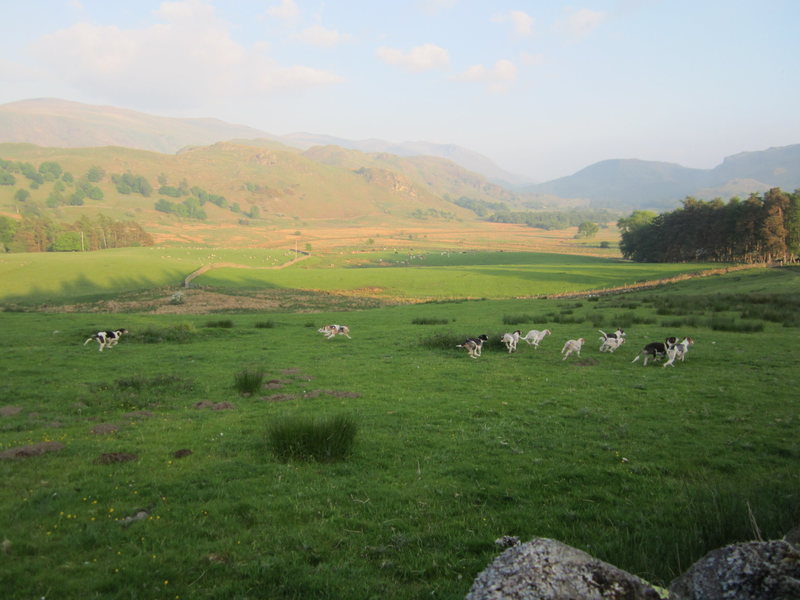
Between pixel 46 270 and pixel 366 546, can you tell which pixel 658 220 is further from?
pixel 46 270

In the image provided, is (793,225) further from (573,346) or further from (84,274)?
(84,274)

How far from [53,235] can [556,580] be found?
157 m

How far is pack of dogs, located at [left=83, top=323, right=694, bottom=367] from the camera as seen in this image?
1864cm

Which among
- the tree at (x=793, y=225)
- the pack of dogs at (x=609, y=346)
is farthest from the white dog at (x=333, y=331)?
the tree at (x=793, y=225)

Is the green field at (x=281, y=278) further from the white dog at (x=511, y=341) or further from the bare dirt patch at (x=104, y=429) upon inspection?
the bare dirt patch at (x=104, y=429)

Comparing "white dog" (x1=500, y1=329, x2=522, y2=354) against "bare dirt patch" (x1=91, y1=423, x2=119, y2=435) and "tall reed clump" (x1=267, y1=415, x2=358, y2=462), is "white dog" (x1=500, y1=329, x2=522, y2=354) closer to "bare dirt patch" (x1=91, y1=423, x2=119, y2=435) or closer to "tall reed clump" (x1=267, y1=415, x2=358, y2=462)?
"tall reed clump" (x1=267, y1=415, x2=358, y2=462)

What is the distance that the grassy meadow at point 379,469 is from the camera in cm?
582

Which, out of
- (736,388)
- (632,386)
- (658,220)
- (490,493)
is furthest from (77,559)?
(658,220)

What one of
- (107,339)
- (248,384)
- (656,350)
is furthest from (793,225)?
(107,339)

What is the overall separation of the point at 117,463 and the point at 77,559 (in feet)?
11.9

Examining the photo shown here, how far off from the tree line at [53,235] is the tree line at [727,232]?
151 metres

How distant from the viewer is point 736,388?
14.4 meters

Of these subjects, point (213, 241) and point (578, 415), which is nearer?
point (578, 415)

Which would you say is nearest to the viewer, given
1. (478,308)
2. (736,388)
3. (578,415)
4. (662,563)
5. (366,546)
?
(662,563)
